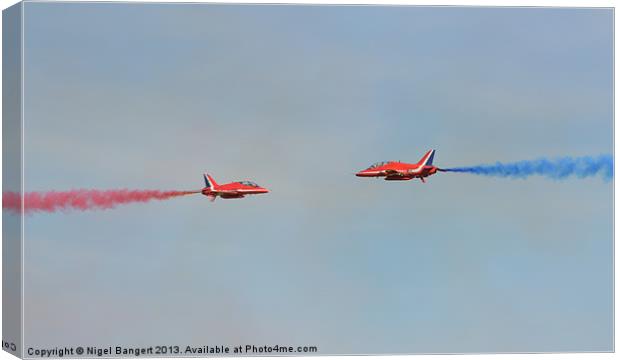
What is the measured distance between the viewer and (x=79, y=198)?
1163 inches

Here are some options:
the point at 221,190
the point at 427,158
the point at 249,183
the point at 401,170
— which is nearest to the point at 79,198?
the point at 221,190

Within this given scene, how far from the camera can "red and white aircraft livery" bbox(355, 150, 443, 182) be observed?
30328 millimetres

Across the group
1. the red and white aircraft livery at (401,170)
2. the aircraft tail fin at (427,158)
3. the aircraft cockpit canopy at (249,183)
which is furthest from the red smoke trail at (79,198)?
the aircraft tail fin at (427,158)

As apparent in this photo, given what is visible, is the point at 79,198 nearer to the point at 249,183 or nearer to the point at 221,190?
the point at 221,190

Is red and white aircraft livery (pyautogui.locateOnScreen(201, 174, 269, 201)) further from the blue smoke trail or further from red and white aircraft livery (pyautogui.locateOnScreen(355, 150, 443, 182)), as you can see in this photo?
the blue smoke trail

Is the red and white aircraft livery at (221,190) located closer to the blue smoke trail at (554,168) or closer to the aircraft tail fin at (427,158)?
the aircraft tail fin at (427,158)

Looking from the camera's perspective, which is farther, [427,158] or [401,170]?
[427,158]

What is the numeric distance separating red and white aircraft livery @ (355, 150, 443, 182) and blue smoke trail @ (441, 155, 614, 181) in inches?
17.1

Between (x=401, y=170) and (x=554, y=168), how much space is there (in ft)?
9.30

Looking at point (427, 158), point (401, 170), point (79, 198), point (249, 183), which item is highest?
point (427, 158)

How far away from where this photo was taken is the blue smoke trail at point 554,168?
30703 mm

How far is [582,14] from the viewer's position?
31.1 metres

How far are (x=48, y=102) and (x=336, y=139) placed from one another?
5.08 metres

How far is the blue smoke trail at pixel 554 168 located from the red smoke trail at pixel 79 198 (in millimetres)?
5304
